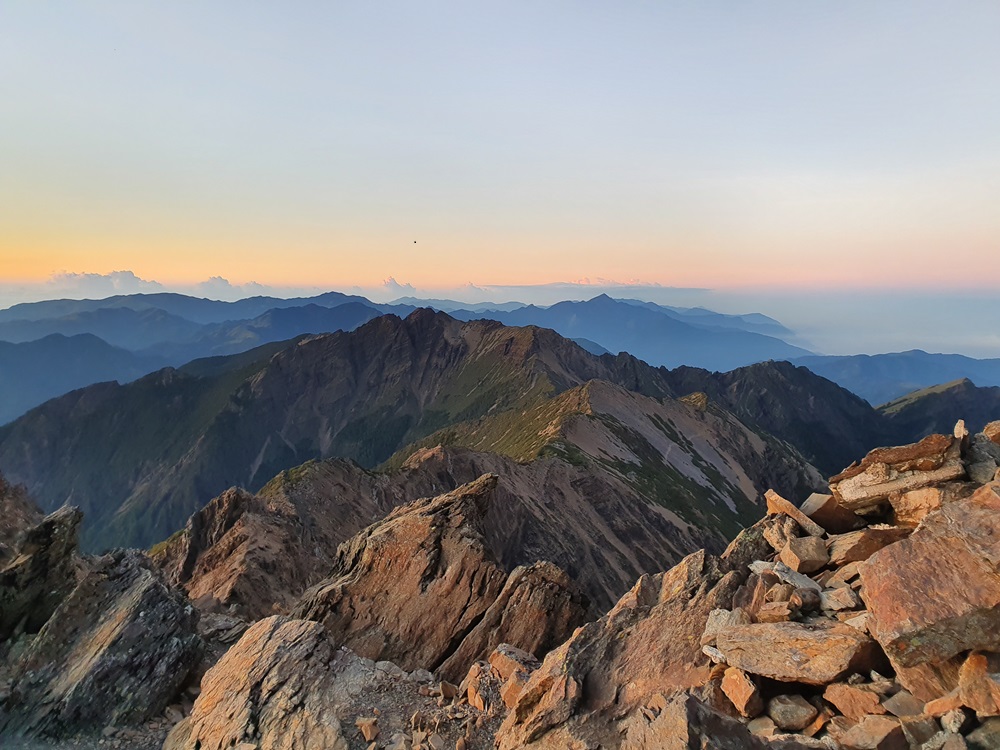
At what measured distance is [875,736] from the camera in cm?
1338

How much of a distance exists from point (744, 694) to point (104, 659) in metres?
30.8

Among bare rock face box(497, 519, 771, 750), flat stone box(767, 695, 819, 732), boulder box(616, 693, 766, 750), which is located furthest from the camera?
bare rock face box(497, 519, 771, 750)

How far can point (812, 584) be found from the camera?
18.6 m

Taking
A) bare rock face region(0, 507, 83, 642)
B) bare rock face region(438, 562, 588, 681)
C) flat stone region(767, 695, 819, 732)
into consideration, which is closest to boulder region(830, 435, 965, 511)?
flat stone region(767, 695, 819, 732)

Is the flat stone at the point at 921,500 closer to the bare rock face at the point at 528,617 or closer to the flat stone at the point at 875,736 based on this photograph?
the flat stone at the point at 875,736

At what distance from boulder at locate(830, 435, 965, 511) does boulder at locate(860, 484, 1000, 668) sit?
2653 millimetres

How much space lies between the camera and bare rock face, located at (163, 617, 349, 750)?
22938 millimetres

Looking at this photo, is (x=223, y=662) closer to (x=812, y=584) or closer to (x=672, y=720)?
(x=672, y=720)

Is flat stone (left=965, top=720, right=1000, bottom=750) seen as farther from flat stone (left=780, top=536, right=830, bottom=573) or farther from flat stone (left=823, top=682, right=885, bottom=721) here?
flat stone (left=780, top=536, right=830, bottom=573)

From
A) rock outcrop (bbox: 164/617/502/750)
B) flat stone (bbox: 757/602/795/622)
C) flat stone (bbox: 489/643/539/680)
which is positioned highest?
flat stone (bbox: 757/602/795/622)

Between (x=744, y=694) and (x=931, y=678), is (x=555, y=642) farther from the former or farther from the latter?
(x=931, y=678)

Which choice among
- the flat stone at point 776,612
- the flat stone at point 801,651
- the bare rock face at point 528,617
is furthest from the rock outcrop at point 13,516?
the flat stone at point 776,612

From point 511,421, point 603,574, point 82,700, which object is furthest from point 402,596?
point 511,421

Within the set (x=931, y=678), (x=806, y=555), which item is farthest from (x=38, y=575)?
(x=931, y=678)
